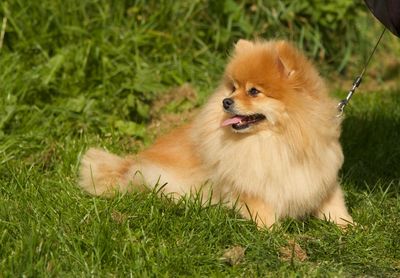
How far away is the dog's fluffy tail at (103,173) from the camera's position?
14.7ft

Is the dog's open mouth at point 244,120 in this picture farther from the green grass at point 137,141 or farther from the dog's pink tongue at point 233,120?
the green grass at point 137,141

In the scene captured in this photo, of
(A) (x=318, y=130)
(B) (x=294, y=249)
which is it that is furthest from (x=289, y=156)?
(B) (x=294, y=249)

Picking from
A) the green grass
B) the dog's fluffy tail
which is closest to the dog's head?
the green grass

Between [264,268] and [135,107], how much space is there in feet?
8.86

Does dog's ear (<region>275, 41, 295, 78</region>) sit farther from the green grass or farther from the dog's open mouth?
the green grass

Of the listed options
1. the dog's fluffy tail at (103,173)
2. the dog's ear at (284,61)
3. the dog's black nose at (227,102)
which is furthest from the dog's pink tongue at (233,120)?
the dog's fluffy tail at (103,173)

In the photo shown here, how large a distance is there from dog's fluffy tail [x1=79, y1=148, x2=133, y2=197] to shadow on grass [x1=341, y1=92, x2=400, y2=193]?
61.4 inches

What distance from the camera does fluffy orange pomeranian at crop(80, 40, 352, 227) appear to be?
402cm

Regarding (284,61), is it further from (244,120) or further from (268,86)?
(244,120)

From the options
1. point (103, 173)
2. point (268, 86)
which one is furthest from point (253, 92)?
point (103, 173)

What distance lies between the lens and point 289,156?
4.11m

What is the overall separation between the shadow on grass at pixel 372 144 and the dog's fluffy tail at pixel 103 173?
156 cm

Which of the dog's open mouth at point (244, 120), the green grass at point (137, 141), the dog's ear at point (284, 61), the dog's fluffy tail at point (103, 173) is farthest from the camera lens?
the dog's fluffy tail at point (103, 173)

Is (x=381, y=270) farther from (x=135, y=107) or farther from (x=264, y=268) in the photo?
(x=135, y=107)
